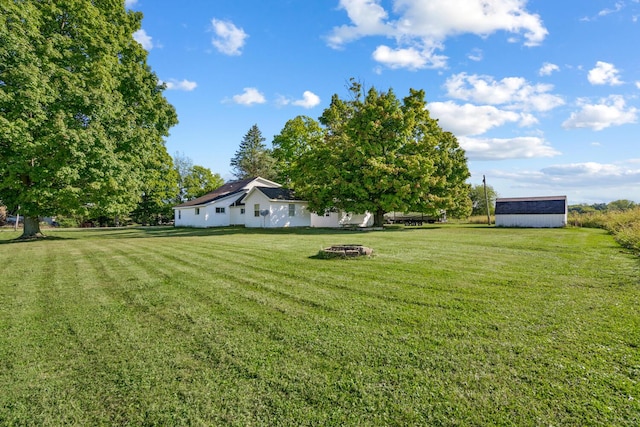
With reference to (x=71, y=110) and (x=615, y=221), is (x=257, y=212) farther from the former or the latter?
(x=615, y=221)

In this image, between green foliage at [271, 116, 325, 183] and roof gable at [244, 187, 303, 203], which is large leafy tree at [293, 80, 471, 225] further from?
green foliage at [271, 116, 325, 183]

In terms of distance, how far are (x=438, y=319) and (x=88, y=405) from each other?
13.6ft

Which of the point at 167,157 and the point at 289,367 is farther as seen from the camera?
the point at 167,157

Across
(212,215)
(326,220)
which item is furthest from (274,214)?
(212,215)

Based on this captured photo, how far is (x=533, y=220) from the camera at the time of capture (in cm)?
2995

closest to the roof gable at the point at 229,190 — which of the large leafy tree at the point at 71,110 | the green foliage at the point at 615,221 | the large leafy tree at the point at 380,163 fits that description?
the large leafy tree at the point at 380,163

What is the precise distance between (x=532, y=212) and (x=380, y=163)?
1671 centimetres

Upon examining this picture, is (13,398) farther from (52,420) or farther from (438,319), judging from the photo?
(438,319)

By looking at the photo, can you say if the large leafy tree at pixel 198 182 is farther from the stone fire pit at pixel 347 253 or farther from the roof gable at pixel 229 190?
the stone fire pit at pixel 347 253

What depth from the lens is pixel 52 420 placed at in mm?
2695

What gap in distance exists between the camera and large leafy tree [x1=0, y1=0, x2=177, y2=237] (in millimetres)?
13883

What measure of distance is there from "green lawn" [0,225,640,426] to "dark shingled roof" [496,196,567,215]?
26.1 meters

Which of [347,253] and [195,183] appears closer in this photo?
[347,253]

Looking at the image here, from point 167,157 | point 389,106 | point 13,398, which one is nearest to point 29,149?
point 167,157
